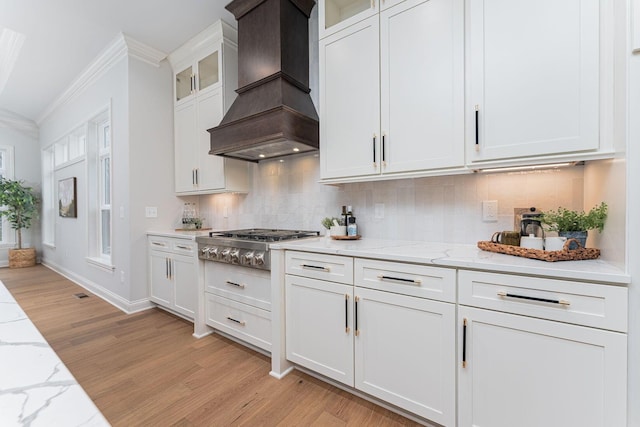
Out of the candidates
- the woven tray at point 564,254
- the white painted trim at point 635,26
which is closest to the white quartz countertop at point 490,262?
the woven tray at point 564,254

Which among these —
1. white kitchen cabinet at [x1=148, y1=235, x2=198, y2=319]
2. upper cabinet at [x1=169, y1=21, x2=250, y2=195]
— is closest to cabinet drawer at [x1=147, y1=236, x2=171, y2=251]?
white kitchen cabinet at [x1=148, y1=235, x2=198, y2=319]

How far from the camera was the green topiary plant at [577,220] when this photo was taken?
4.20 feet

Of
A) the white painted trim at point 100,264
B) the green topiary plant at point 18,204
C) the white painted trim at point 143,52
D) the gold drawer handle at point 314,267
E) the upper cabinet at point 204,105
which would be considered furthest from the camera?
the green topiary plant at point 18,204

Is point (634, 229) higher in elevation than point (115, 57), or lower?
lower

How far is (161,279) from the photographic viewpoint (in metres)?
3.11

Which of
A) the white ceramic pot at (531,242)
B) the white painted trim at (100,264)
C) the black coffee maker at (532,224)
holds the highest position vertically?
the black coffee maker at (532,224)

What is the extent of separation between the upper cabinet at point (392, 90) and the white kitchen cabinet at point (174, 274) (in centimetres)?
166

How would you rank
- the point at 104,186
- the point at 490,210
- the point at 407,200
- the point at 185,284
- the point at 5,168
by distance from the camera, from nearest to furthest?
1. the point at 490,210
2. the point at 407,200
3. the point at 185,284
4. the point at 104,186
5. the point at 5,168

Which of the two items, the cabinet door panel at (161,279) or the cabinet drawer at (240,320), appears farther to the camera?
the cabinet door panel at (161,279)

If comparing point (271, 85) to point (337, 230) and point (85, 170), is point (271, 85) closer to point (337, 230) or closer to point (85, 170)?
point (337, 230)

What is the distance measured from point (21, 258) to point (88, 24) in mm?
5229

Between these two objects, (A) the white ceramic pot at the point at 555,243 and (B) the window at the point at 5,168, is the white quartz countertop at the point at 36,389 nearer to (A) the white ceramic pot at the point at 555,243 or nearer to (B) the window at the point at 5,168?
(A) the white ceramic pot at the point at 555,243

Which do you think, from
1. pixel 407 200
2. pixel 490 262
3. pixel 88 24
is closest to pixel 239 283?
pixel 407 200

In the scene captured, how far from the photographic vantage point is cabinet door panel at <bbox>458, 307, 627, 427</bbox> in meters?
1.05
